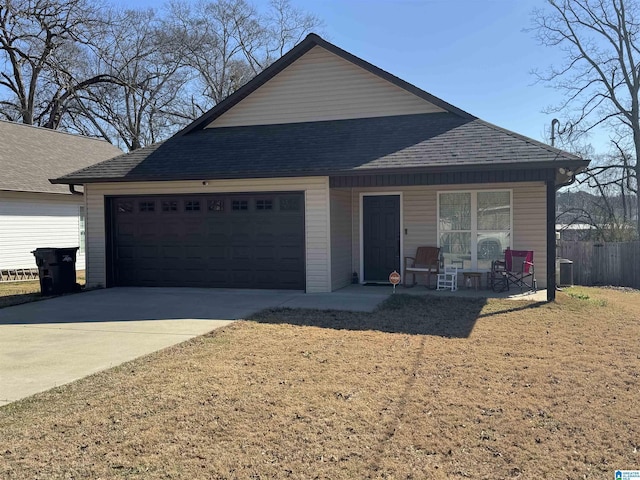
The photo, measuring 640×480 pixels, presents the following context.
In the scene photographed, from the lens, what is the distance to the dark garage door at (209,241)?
1154 centimetres

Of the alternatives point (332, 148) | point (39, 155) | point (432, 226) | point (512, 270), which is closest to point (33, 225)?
point (39, 155)

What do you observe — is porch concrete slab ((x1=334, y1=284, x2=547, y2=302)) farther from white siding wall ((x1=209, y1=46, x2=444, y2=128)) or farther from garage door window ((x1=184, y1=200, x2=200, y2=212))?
white siding wall ((x1=209, y1=46, x2=444, y2=128))

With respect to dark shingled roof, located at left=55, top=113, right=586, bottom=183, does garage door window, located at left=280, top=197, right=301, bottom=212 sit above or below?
below

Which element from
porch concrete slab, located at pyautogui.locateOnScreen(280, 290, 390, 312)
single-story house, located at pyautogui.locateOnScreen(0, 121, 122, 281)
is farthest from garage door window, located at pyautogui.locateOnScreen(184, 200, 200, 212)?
single-story house, located at pyautogui.locateOnScreen(0, 121, 122, 281)

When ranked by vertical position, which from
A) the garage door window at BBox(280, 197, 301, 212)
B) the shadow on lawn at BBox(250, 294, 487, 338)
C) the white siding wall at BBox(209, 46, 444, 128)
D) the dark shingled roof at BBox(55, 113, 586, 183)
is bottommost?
the shadow on lawn at BBox(250, 294, 487, 338)

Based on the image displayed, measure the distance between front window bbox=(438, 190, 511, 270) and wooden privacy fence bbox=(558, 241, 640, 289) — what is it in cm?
477

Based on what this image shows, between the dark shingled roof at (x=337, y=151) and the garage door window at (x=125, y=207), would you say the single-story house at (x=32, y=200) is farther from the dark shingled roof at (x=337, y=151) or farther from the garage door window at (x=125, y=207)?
the dark shingled roof at (x=337, y=151)

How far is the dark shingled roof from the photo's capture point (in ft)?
33.2

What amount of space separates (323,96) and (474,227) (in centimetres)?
509

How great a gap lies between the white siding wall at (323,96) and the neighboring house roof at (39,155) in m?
7.40

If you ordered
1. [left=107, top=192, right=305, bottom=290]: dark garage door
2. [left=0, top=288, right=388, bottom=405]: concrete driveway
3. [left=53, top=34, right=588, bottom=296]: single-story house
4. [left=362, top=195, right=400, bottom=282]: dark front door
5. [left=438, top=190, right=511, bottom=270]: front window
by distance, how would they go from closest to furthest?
1. [left=0, top=288, right=388, bottom=405]: concrete driveway
2. [left=53, top=34, right=588, bottom=296]: single-story house
3. [left=107, top=192, right=305, bottom=290]: dark garage door
4. [left=438, top=190, right=511, bottom=270]: front window
5. [left=362, top=195, right=400, bottom=282]: dark front door

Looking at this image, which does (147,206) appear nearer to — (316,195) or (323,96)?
(316,195)

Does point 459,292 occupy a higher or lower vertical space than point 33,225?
lower

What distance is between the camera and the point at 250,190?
1159cm
